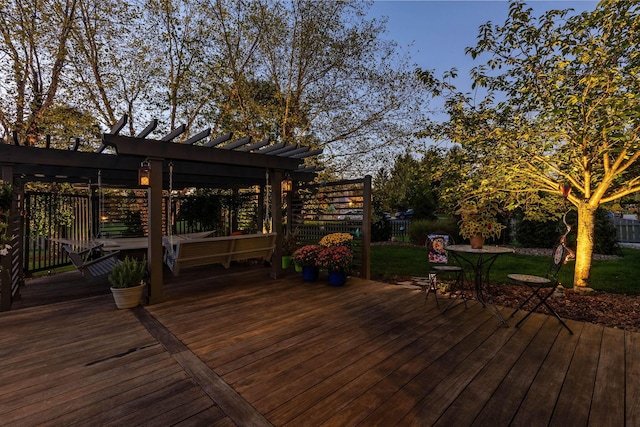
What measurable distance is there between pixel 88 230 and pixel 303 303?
5340mm

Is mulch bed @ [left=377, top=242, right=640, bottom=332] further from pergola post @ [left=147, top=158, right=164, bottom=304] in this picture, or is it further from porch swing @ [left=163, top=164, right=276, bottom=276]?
pergola post @ [left=147, top=158, right=164, bottom=304]

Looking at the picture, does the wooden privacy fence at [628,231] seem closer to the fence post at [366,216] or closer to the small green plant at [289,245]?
the fence post at [366,216]

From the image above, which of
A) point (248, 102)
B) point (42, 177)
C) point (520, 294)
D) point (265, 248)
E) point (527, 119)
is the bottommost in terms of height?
point (520, 294)

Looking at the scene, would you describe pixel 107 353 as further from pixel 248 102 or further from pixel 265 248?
pixel 248 102

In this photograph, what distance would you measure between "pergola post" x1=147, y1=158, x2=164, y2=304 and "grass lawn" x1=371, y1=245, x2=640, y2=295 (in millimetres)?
3770

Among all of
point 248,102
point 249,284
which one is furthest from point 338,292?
point 248,102

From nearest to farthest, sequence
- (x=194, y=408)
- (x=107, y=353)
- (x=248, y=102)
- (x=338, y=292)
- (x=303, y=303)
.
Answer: (x=194, y=408), (x=107, y=353), (x=303, y=303), (x=338, y=292), (x=248, y=102)

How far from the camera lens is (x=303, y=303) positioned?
3787 mm

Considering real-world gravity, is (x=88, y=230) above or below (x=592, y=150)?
below

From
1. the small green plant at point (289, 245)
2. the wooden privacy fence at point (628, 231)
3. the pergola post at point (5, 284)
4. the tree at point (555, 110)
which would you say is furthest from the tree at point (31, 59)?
the wooden privacy fence at point (628, 231)

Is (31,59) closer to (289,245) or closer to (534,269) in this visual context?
(289,245)

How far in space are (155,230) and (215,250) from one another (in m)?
0.93

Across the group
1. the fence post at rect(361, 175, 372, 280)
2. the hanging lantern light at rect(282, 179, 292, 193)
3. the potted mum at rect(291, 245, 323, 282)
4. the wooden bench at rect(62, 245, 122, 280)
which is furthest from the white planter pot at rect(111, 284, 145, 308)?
the fence post at rect(361, 175, 372, 280)

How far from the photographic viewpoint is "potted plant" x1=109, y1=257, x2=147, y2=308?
3.59 m
